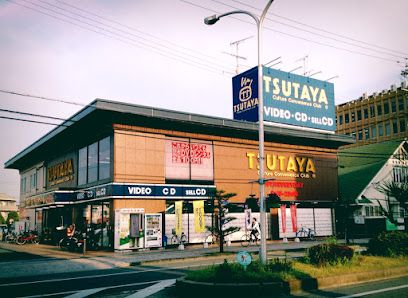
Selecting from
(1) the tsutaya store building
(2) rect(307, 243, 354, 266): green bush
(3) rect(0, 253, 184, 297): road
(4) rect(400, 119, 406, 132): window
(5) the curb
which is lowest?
(3) rect(0, 253, 184, 297): road

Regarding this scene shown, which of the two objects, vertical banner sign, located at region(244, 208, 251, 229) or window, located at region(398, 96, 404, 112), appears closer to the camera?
vertical banner sign, located at region(244, 208, 251, 229)

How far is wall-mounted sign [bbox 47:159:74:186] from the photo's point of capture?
34675 millimetres

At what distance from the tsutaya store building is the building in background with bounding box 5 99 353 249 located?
0.07 m

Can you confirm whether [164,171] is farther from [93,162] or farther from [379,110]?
[379,110]

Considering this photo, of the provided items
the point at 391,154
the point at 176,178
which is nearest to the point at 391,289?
the point at 176,178

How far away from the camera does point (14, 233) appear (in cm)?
4538

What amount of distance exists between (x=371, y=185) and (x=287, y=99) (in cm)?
1478

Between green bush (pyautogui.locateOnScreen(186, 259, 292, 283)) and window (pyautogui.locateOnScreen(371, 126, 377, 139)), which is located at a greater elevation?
window (pyautogui.locateOnScreen(371, 126, 377, 139))

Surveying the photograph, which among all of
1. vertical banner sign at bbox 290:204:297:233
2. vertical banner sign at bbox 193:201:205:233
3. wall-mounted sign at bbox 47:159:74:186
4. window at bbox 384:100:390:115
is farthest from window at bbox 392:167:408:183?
window at bbox 384:100:390:115

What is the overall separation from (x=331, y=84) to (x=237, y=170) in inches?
456

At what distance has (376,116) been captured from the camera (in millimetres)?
85250

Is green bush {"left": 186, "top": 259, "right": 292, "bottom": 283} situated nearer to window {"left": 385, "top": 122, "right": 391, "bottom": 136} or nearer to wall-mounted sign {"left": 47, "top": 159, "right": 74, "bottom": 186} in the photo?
wall-mounted sign {"left": 47, "top": 159, "right": 74, "bottom": 186}

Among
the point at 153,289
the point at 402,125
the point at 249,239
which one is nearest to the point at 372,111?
the point at 402,125

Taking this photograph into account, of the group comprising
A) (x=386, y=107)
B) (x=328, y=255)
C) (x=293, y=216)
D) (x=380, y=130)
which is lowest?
(x=328, y=255)
